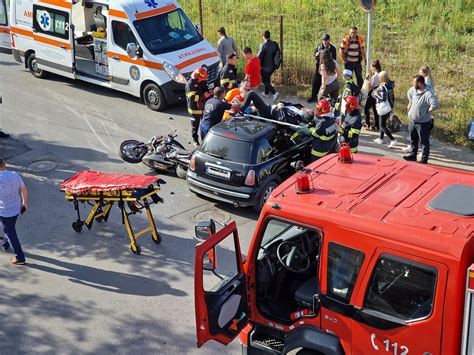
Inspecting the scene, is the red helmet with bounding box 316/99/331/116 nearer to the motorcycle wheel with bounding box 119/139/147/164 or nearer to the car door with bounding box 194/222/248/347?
the motorcycle wheel with bounding box 119/139/147/164

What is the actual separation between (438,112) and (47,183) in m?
8.07

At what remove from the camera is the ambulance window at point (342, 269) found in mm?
5556

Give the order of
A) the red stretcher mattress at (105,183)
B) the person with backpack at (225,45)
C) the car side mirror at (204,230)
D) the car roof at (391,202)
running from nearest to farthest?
the car roof at (391,202) < the car side mirror at (204,230) < the red stretcher mattress at (105,183) < the person with backpack at (225,45)

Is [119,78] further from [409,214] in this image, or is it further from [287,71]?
[409,214]

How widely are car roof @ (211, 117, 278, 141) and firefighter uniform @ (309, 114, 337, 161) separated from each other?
670 mm

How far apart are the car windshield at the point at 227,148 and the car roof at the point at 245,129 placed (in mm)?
71

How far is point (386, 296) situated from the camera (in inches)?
215

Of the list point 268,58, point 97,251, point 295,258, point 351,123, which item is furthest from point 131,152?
point 295,258

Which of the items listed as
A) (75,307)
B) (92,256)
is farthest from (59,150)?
(75,307)

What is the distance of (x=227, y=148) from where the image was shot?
1069 cm

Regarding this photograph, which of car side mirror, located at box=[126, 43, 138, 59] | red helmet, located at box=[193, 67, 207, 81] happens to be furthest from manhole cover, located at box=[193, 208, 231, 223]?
car side mirror, located at box=[126, 43, 138, 59]

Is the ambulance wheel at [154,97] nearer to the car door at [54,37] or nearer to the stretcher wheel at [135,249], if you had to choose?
the car door at [54,37]

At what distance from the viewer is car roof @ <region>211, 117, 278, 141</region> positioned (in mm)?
10664

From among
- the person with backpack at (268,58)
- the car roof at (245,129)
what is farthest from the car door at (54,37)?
the car roof at (245,129)
